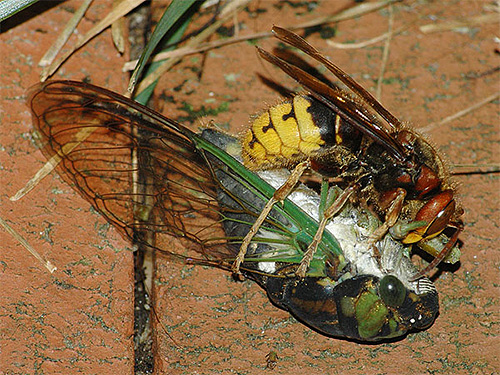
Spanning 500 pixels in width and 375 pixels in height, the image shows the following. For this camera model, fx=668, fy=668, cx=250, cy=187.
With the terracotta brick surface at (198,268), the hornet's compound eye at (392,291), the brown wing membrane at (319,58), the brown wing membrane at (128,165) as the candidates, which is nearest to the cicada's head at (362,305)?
the hornet's compound eye at (392,291)

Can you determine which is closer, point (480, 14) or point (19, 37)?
point (19, 37)

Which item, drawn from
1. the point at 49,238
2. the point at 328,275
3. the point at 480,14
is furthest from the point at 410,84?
the point at 49,238

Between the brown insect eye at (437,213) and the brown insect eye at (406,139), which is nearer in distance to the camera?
the brown insect eye at (437,213)

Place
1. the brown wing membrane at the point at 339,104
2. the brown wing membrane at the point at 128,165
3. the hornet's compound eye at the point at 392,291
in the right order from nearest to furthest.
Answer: the hornet's compound eye at the point at 392,291, the brown wing membrane at the point at 339,104, the brown wing membrane at the point at 128,165

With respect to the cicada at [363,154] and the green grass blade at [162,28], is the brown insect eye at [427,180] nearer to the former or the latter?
the cicada at [363,154]

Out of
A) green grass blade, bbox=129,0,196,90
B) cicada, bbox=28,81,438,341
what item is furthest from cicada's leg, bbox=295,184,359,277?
green grass blade, bbox=129,0,196,90

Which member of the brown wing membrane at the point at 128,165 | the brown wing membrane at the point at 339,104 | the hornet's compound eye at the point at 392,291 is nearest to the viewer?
the hornet's compound eye at the point at 392,291

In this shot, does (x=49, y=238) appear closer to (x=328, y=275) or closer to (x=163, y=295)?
(x=163, y=295)

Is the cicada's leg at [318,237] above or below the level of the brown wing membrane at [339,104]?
below
